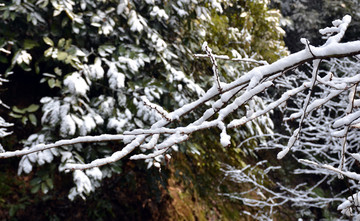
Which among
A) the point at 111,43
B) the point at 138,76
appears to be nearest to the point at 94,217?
the point at 138,76

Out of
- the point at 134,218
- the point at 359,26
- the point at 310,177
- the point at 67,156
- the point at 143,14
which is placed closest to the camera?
the point at 67,156

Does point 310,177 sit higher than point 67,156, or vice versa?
point 67,156

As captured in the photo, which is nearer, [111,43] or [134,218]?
[111,43]

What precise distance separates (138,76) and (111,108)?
1.24 feet

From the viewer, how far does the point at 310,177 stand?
243 inches

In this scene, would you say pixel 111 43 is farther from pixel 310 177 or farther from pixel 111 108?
pixel 310 177

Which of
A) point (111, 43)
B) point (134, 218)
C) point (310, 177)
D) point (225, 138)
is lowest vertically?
point (310, 177)

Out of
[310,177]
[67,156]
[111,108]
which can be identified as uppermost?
[111,108]

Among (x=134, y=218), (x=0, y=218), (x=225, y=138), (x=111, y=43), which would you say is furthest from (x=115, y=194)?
(x=225, y=138)

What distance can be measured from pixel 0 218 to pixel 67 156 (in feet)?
3.62

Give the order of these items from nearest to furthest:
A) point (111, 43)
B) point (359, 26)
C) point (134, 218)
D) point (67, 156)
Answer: point (67, 156) < point (111, 43) < point (134, 218) < point (359, 26)

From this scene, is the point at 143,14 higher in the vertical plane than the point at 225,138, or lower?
lower

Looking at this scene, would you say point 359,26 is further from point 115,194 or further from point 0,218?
point 0,218

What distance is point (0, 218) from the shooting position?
2.46m
